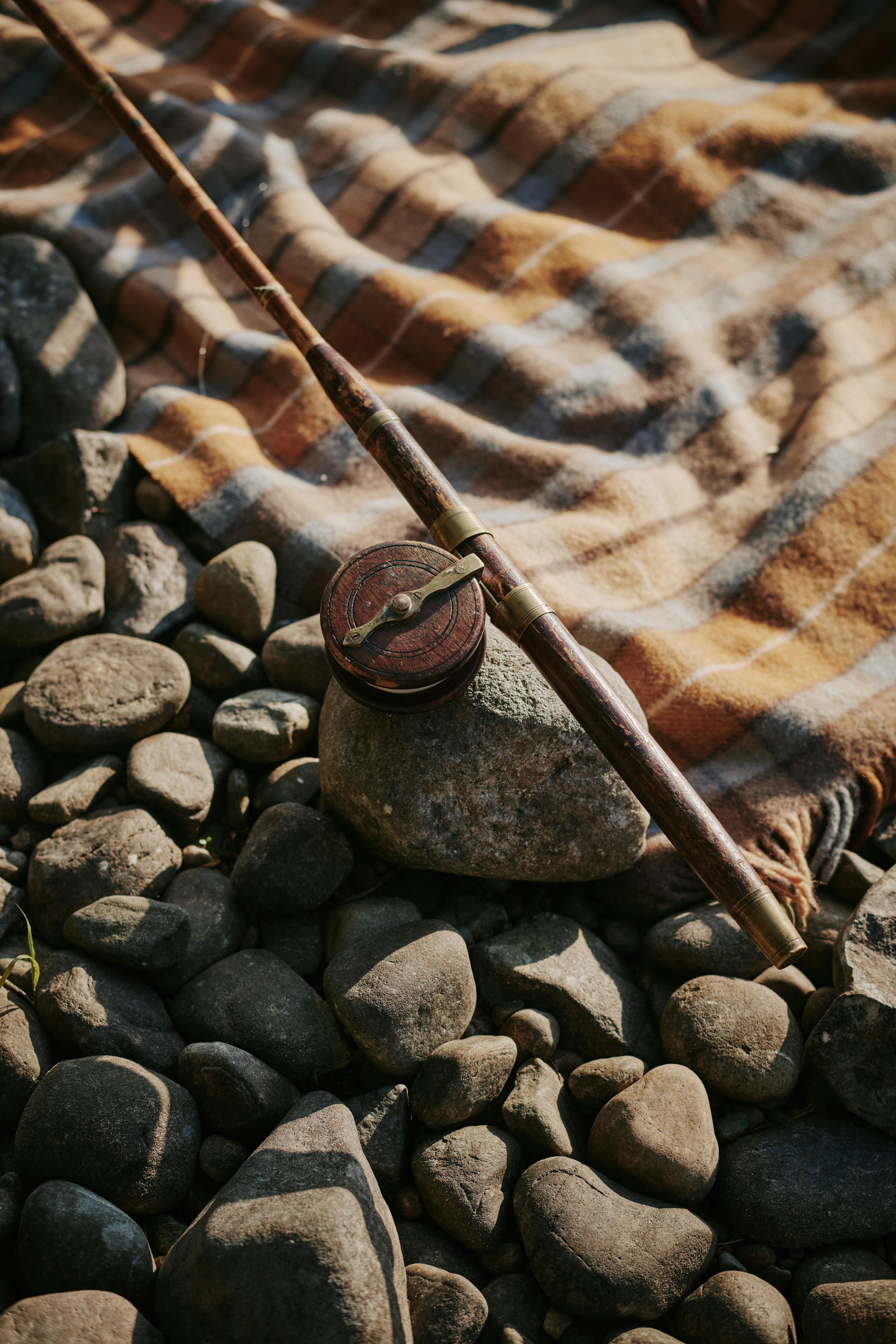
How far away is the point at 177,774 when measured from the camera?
6.82 ft

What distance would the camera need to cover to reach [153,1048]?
1.70 m

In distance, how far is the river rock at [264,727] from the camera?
2160mm

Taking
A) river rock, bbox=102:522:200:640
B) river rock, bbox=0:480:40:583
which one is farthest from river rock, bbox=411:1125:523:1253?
river rock, bbox=0:480:40:583

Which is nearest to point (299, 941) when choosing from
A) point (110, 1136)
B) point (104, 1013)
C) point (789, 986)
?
point (104, 1013)

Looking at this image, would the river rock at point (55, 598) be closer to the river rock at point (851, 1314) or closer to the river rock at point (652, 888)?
the river rock at point (652, 888)

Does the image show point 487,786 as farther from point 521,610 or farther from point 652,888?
point 652,888

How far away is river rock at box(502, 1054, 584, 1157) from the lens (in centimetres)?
166

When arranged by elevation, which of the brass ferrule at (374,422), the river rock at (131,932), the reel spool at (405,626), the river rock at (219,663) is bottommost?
the river rock at (131,932)

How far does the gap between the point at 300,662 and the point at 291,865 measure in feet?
1.91

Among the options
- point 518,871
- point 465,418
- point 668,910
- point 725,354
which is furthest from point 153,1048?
point 725,354

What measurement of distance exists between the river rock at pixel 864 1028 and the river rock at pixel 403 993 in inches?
28.7

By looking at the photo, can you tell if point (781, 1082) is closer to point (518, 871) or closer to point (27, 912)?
point (518, 871)

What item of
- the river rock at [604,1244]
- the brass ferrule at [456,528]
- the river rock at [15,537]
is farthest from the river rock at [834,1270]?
the river rock at [15,537]

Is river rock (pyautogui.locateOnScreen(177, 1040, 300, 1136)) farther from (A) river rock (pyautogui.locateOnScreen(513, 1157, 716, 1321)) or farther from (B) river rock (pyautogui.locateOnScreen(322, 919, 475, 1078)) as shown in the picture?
(A) river rock (pyautogui.locateOnScreen(513, 1157, 716, 1321))
